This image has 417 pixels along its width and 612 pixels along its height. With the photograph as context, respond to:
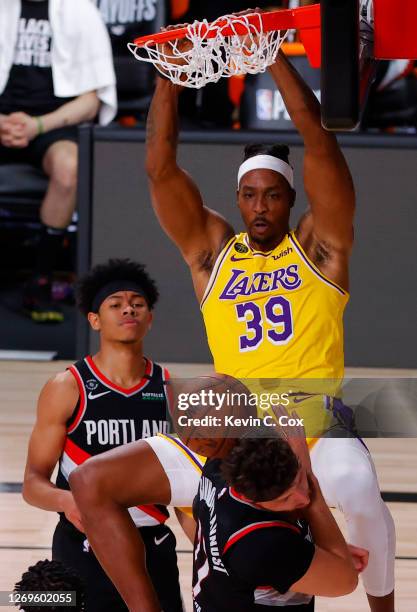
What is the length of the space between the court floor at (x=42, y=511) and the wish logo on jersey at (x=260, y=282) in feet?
3.45

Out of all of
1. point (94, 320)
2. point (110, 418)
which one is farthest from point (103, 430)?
point (94, 320)

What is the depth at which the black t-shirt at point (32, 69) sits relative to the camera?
26.2 feet

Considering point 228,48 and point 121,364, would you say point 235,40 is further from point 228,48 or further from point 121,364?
point 121,364

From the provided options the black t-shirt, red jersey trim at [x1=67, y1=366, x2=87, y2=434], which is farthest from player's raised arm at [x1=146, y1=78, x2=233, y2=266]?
the black t-shirt

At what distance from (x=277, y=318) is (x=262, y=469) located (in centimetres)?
104

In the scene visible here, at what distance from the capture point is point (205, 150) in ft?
23.4

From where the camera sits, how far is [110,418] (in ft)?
12.4

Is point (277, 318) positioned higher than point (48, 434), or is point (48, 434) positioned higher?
point (277, 318)

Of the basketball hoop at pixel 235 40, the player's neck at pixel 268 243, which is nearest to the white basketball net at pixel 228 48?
the basketball hoop at pixel 235 40

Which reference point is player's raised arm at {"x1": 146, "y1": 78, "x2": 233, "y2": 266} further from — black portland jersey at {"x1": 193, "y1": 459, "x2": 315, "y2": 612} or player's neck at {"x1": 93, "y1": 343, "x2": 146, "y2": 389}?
black portland jersey at {"x1": 193, "y1": 459, "x2": 315, "y2": 612}

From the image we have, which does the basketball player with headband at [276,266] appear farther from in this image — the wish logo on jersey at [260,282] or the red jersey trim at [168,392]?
the red jersey trim at [168,392]

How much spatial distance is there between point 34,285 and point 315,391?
4705mm

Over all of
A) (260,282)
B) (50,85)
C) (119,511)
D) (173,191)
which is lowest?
(119,511)

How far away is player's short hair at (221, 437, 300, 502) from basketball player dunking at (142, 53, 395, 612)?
696 millimetres
